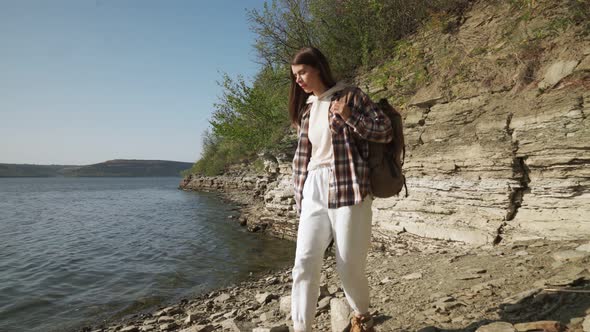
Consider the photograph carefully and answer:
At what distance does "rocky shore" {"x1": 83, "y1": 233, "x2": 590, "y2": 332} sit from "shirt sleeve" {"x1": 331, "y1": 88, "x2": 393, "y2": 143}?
5.98ft

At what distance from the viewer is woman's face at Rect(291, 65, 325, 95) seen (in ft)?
9.41

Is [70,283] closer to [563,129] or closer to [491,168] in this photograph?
[491,168]

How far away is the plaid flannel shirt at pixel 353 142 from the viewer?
8.70 feet

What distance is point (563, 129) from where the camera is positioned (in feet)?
18.6

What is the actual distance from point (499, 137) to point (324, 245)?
5420 mm

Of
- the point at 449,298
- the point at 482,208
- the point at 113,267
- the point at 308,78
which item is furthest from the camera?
the point at 113,267

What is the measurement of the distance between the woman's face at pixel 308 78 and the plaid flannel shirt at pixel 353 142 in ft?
0.57

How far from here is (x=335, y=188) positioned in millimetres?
2693

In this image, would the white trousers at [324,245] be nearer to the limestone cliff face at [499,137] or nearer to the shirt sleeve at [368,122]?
the shirt sleeve at [368,122]

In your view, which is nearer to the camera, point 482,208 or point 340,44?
point 482,208

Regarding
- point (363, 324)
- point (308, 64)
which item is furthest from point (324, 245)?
point (308, 64)

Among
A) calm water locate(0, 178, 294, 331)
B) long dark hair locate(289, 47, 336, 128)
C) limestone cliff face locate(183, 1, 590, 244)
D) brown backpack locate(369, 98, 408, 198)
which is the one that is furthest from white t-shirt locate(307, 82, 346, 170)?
calm water locate(0, 178, 294, 331)

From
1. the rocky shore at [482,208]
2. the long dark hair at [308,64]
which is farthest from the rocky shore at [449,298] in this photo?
the long dark hair at [308,64]

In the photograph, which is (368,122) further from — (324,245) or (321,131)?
(324,245)
